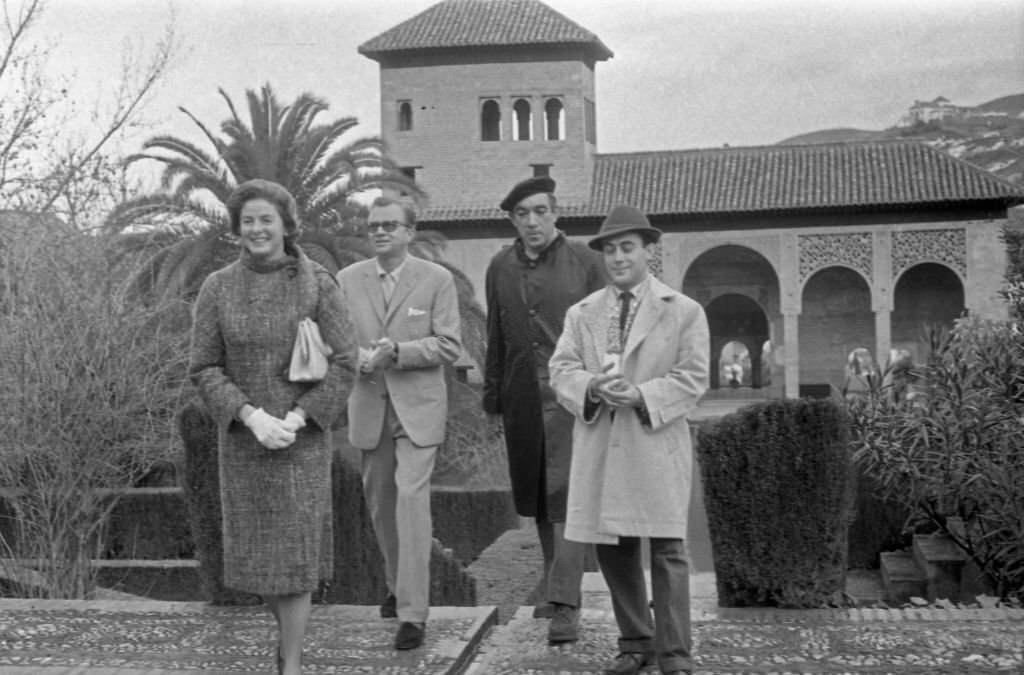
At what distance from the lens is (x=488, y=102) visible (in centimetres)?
3850

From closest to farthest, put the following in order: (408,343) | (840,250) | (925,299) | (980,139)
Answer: (408,343)
(840,250)
(925,299)
(980,139)

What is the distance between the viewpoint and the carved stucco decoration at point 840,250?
118 ft

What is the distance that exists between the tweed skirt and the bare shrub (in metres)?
5.25

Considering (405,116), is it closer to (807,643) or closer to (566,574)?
(566,574)

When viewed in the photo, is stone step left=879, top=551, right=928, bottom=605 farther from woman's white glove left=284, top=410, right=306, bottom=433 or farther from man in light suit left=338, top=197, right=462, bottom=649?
woman's white glove left=284, top=410, right=306, bottom=433

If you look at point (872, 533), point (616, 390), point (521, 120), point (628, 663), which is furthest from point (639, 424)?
point (521, 120)

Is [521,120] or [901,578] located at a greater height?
[521,120]

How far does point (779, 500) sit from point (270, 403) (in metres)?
2.58

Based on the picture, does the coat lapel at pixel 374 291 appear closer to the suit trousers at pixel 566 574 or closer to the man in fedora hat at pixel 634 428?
the man in fedora hat at pixel 634 428

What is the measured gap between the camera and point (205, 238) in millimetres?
16922

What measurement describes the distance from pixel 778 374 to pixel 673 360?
3446 centimetres

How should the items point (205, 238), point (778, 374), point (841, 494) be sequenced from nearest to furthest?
point (841, 494) < point (205, 238) < point (778, 374)

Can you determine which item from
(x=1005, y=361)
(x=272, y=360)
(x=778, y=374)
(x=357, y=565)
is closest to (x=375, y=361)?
(x=272, y=360)

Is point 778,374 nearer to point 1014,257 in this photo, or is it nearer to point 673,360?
point 1014,257
